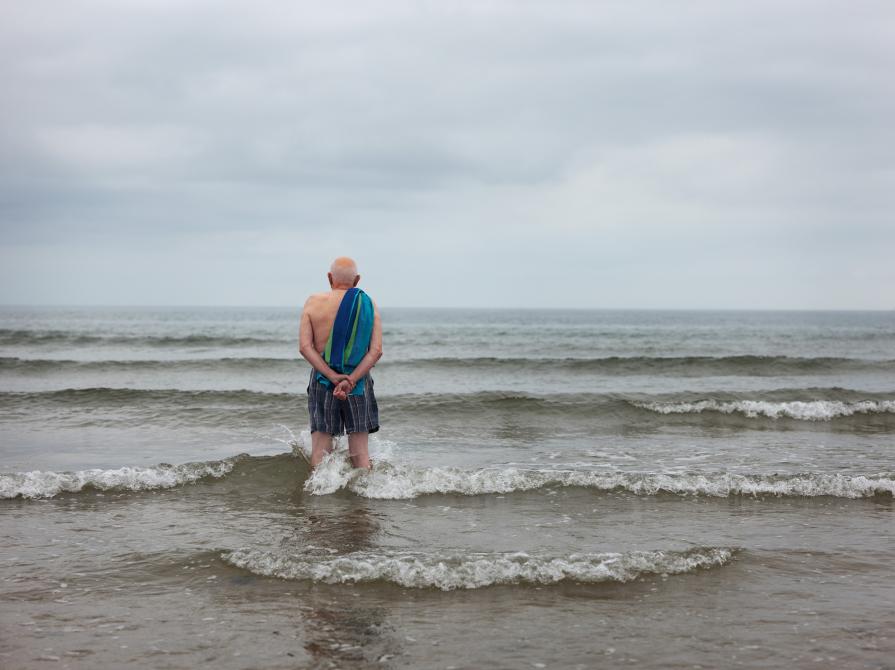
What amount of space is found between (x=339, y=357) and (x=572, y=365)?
16089mm

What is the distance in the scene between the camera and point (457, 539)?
5.17 m

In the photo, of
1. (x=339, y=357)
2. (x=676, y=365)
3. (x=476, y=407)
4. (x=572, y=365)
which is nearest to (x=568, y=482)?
(x=339, y=357)

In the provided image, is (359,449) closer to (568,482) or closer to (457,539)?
(457,539)

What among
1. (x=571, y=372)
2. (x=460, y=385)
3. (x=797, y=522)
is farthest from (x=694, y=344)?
(x=797, y=522)

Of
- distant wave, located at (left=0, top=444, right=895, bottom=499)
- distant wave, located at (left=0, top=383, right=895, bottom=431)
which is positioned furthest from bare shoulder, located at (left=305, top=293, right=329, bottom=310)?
distant wave, located at (left=0, top=383, right=895, bottom=431)

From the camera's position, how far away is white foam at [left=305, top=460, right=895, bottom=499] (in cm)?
654

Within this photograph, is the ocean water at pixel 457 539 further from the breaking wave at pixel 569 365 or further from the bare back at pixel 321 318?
the breaking wave at pixel 569 365

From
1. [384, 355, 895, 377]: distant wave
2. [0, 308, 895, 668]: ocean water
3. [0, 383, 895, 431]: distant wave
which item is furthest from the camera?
[384, 355, 895, 377]: distant wave

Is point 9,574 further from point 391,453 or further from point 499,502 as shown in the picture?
point 391,453

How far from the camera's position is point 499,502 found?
637 cm

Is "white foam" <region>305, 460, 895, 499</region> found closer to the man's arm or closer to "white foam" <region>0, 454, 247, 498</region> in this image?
the man's arm

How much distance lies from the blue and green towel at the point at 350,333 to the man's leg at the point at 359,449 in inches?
20.2

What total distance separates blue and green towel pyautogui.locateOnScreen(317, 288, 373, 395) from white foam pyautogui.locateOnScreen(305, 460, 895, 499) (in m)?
1.05

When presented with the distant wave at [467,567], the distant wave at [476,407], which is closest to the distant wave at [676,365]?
the distant wave at [476,407]
